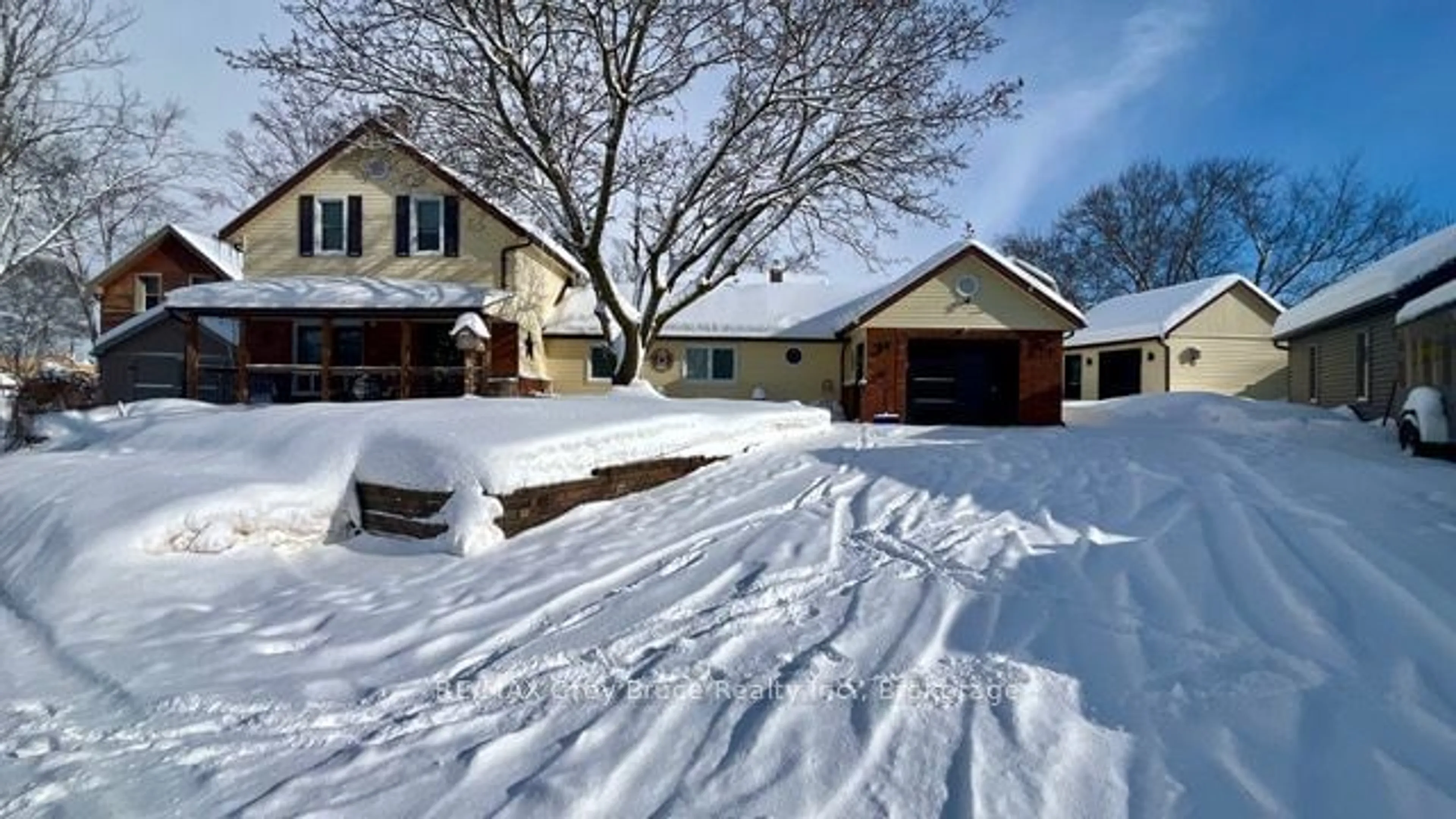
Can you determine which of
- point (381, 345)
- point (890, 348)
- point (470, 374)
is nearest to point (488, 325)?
point (470, 374)

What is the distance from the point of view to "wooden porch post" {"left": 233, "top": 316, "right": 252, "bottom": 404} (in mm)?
18547

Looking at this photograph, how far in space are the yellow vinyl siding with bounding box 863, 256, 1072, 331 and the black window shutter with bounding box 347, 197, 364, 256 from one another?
1285 cm

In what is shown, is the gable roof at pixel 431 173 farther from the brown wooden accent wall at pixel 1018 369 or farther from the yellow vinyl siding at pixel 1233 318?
the yellow vinyl siding at pixel 1233 318

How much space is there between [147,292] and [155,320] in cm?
561

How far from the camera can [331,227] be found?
20.7 meters

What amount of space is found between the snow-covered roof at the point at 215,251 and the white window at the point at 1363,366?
30072 millimetres

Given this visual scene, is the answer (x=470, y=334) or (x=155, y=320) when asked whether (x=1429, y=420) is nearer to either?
(x=470, y=334)

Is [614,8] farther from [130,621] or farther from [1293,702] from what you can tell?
[1293,702]

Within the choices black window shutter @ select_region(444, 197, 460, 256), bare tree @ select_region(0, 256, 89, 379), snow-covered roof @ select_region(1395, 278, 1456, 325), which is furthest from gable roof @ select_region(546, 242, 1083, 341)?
bare tree @ select_region(0, 256, 89, 379)

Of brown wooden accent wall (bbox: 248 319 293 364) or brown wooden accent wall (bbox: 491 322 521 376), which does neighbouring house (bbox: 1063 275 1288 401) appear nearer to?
brown wooden accent wall (bbox: 491 322 521 376)

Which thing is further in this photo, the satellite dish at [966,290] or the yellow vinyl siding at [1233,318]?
the yellow vinyl siding at [1233,318]

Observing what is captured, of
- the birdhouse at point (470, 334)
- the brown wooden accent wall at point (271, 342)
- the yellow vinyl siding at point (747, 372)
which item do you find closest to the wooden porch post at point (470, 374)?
the birdhouse at point (470, 334)

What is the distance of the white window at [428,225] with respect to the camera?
20641 mm

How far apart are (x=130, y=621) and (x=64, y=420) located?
11.6 meters
